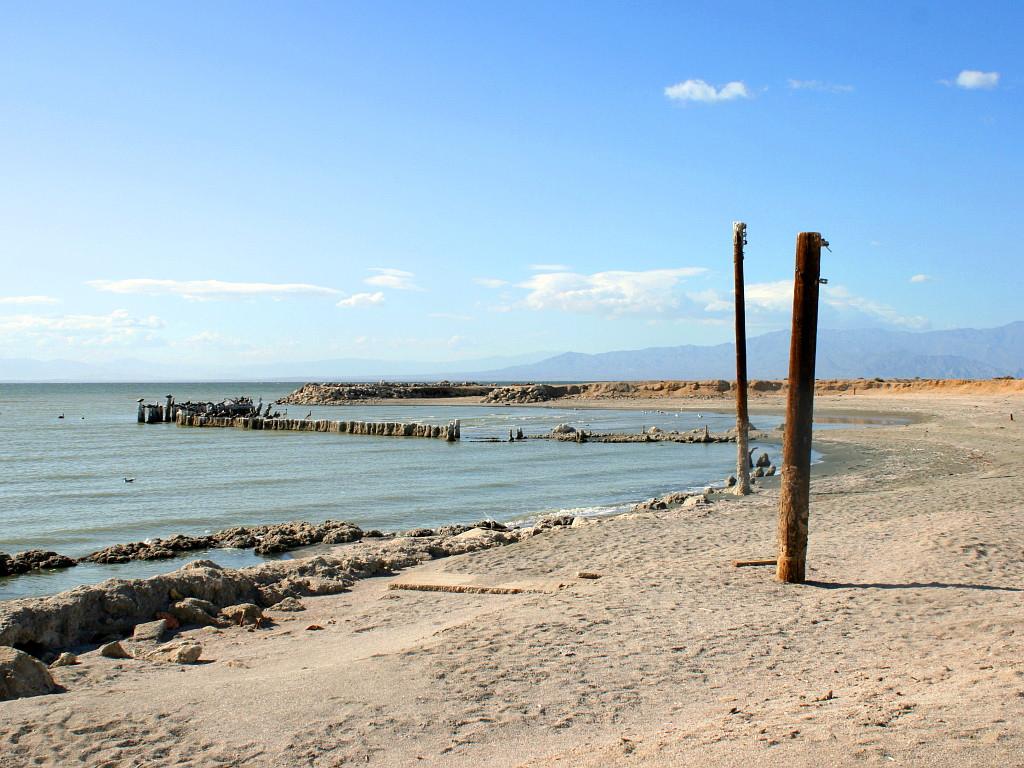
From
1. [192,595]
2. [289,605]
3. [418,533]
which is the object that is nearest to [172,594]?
[192,595]

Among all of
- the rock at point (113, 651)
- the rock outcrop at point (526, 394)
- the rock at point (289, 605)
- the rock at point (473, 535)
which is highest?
the rock outcrop at point (526, 394)

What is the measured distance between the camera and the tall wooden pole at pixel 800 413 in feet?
27.8

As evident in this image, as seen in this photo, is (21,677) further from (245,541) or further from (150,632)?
(245,541)

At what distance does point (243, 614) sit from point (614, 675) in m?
4.40

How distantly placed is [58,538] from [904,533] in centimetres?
1432

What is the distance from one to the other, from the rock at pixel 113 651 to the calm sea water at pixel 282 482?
4.67 meters

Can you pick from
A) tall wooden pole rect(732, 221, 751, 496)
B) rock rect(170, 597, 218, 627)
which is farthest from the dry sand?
tall wooden pole rect(732, 221, 751, 496)

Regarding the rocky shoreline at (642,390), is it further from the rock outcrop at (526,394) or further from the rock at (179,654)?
the rock at (179,654)

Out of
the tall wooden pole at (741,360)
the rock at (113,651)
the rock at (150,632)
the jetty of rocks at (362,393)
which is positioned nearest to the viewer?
the rock at (113,651)

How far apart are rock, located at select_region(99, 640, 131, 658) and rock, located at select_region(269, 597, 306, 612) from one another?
204cm

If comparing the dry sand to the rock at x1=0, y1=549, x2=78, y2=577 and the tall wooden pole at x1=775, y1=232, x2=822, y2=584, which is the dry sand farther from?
the rock at x1=0, y1=549, x2=78, y2=577

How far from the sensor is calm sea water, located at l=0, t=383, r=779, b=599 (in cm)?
1667

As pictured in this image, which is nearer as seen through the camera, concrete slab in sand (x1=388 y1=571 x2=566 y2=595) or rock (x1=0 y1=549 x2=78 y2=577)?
concrete slab in sand (x1=388 y1=571 x2=566 y2=595)

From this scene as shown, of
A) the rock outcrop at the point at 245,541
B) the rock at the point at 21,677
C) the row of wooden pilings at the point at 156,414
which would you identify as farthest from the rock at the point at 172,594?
the row of wooden pilings at the point at 156,414
